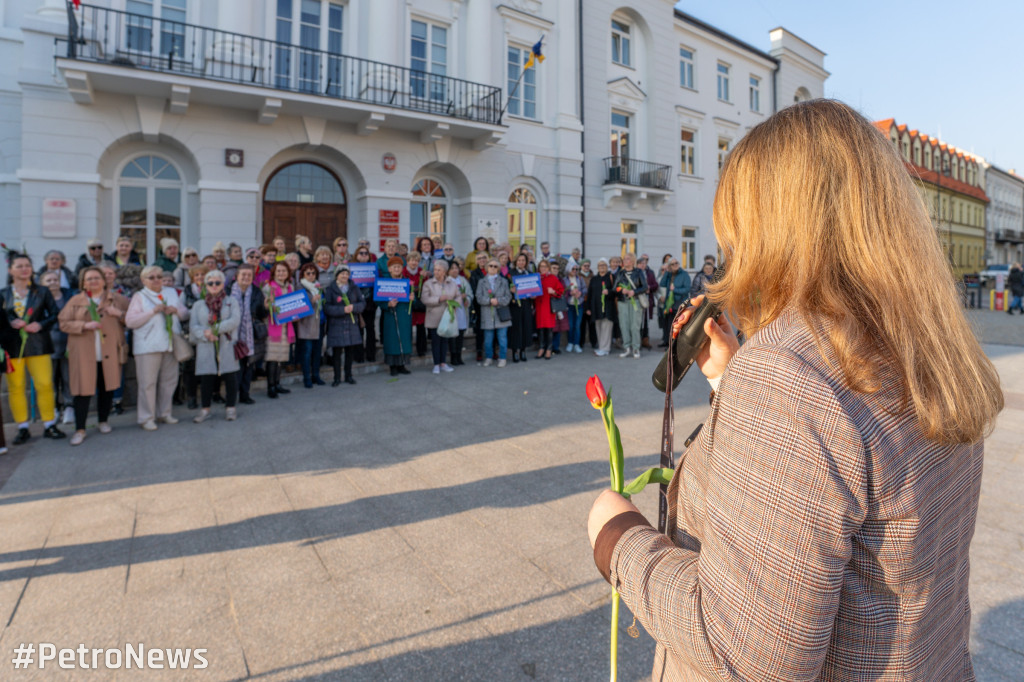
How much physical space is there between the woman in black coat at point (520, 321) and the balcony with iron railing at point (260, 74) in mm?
5287

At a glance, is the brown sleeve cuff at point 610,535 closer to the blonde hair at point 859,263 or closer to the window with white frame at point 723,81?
the blonde hair at point 859,263

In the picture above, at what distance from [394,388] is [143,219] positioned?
27.2 feet

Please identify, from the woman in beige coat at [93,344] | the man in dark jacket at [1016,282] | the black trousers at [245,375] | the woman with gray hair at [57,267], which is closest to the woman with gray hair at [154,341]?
the woman in beige coat at [93,344]

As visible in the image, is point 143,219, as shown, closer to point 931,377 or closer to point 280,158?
point 280,158

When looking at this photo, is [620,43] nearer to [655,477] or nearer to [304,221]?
[304,221]

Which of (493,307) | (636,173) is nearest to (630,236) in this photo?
(636,173)

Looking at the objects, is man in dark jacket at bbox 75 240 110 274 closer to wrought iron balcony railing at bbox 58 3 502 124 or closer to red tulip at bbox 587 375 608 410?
wrought iron balcony railing at bbox 58 3 502 124

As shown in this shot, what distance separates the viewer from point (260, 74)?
43.2ft

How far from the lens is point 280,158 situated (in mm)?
14367

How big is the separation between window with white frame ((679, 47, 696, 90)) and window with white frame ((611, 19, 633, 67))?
322 centimetres

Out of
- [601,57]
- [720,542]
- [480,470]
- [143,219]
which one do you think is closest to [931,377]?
[720,542]

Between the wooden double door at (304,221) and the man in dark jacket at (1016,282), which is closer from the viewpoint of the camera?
the wooden double door at (304,221)

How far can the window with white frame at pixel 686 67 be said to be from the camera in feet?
77.3

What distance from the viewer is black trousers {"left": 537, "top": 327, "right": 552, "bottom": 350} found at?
40.1ft
